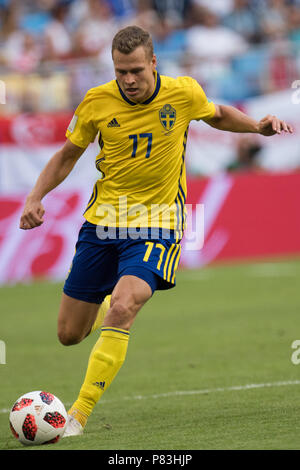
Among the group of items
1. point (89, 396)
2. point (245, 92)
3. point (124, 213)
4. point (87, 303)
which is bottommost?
point (89, 396)

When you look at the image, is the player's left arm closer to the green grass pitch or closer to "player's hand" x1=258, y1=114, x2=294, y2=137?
"player's hand" x1=258, y1=114, x2=294, y2=137

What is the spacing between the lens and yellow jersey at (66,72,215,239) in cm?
631

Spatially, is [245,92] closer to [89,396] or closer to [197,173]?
[197,173]

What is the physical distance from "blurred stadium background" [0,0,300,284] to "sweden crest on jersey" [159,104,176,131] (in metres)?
8.82

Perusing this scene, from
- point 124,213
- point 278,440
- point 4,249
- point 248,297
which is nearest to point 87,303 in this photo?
point 124,213

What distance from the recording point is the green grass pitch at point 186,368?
18.5ft

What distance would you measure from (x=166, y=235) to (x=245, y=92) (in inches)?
486

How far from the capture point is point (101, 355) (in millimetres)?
5820

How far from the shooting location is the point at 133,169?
632cm

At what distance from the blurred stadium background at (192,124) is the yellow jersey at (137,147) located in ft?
28.7

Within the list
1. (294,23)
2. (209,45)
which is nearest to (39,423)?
(209,45)

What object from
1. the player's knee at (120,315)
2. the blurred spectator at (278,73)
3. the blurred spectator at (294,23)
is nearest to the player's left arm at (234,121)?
the player's knee at (120,315)

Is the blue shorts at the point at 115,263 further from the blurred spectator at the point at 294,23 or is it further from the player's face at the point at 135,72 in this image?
the blurred spectator at the point at 294,23
